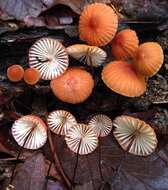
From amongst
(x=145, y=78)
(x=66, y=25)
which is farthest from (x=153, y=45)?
(x=66, y=25)

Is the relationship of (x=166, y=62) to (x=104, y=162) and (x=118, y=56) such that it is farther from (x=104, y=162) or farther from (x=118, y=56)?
(x=104, y=162)

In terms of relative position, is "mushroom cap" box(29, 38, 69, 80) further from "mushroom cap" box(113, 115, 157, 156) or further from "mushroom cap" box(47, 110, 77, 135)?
"mushroom cap" box(113, 115, 157, 156)

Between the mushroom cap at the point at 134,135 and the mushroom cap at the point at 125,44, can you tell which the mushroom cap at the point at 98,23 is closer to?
the mushroom cap at the point at 125,44

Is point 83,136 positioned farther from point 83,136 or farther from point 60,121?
point 60,121

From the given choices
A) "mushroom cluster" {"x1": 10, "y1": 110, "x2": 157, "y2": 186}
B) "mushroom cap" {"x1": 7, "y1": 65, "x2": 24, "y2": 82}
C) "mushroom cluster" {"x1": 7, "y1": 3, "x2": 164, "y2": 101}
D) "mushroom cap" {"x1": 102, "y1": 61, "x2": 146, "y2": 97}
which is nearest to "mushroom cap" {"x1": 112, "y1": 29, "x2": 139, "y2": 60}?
"mushroom cluster" {"x1": 7, "y1": 3, "x2": 164, "y2": 101}

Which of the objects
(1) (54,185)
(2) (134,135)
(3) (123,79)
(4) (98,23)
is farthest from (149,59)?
(1) (54,185)

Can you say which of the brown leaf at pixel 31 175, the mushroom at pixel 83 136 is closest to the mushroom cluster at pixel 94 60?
the mushroom at pixel 83 136
